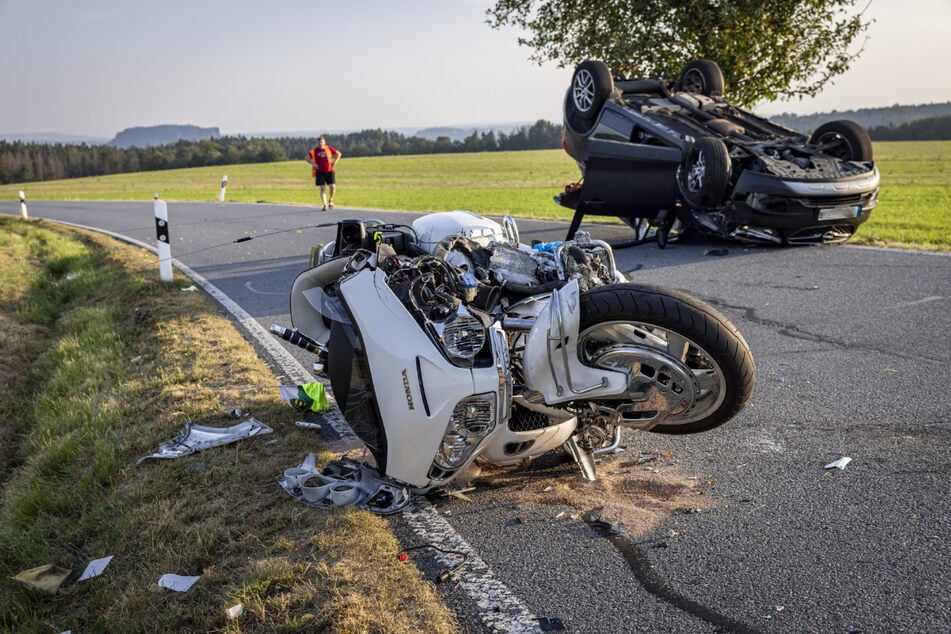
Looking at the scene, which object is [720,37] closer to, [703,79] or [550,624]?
[703,79]

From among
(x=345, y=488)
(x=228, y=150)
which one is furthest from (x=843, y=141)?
(x=228, y=150)

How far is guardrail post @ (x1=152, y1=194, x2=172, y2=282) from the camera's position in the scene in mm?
8586

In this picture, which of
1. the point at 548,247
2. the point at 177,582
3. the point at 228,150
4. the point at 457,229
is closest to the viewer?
the point at 177,582

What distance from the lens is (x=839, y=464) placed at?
3488 millimetres

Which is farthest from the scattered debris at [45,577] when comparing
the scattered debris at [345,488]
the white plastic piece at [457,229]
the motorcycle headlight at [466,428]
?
the white plastic piece at [457,229]

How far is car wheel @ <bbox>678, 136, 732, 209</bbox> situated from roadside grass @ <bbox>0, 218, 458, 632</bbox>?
5.61 m

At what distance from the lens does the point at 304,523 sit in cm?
324

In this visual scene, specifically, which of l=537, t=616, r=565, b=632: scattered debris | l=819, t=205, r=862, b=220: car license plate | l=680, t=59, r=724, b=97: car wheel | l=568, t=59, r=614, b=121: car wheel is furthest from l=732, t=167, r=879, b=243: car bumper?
l=537, t=616, r=565, b=632: scattered debris

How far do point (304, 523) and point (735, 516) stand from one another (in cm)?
185

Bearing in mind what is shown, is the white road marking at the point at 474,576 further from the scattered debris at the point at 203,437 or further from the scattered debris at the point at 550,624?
the scattered debris at the point at 203,437

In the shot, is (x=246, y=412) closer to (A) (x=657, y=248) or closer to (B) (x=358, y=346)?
(B) (x=358, y=346)

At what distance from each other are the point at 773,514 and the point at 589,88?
26.3ft

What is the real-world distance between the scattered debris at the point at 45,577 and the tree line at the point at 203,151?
6327cm

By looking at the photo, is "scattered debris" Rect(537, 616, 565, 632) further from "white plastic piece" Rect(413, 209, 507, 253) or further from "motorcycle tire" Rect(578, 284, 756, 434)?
"white plastic piece" Rect(413, 209, 507, 253)
